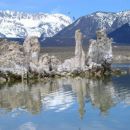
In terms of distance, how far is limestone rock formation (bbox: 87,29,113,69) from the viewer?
253 ft

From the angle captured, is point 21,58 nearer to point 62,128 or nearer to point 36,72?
point 36,72

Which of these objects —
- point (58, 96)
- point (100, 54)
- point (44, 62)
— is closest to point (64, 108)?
point (58, 96)

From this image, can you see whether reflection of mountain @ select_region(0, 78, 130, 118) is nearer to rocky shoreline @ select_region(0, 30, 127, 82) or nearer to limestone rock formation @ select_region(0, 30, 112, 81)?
rocky shoreline @ select_region(0, 30, 127, 82)

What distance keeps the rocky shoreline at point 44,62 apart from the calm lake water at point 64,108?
33.0 ft

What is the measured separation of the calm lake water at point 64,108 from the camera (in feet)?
98.5

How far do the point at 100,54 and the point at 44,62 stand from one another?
11.8 metres

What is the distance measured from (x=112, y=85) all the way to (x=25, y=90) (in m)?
10.9

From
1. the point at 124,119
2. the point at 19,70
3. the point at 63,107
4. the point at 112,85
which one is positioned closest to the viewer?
the point at 124,119

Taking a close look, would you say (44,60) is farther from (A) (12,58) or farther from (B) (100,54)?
(B) (100,54)

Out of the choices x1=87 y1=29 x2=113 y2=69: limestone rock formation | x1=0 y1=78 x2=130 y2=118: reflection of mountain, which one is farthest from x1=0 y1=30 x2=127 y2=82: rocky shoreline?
x1=0 y1=78 x2=130 y2=118: reflection of mountain

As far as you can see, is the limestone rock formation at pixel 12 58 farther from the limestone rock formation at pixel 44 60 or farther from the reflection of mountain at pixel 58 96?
the reflection of mountain at pixel 58 96

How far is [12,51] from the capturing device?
69500 millimetres

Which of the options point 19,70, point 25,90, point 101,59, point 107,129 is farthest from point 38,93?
point 101,59

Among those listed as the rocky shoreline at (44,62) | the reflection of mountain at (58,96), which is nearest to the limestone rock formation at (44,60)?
the rocky shoreline at (44,62)
